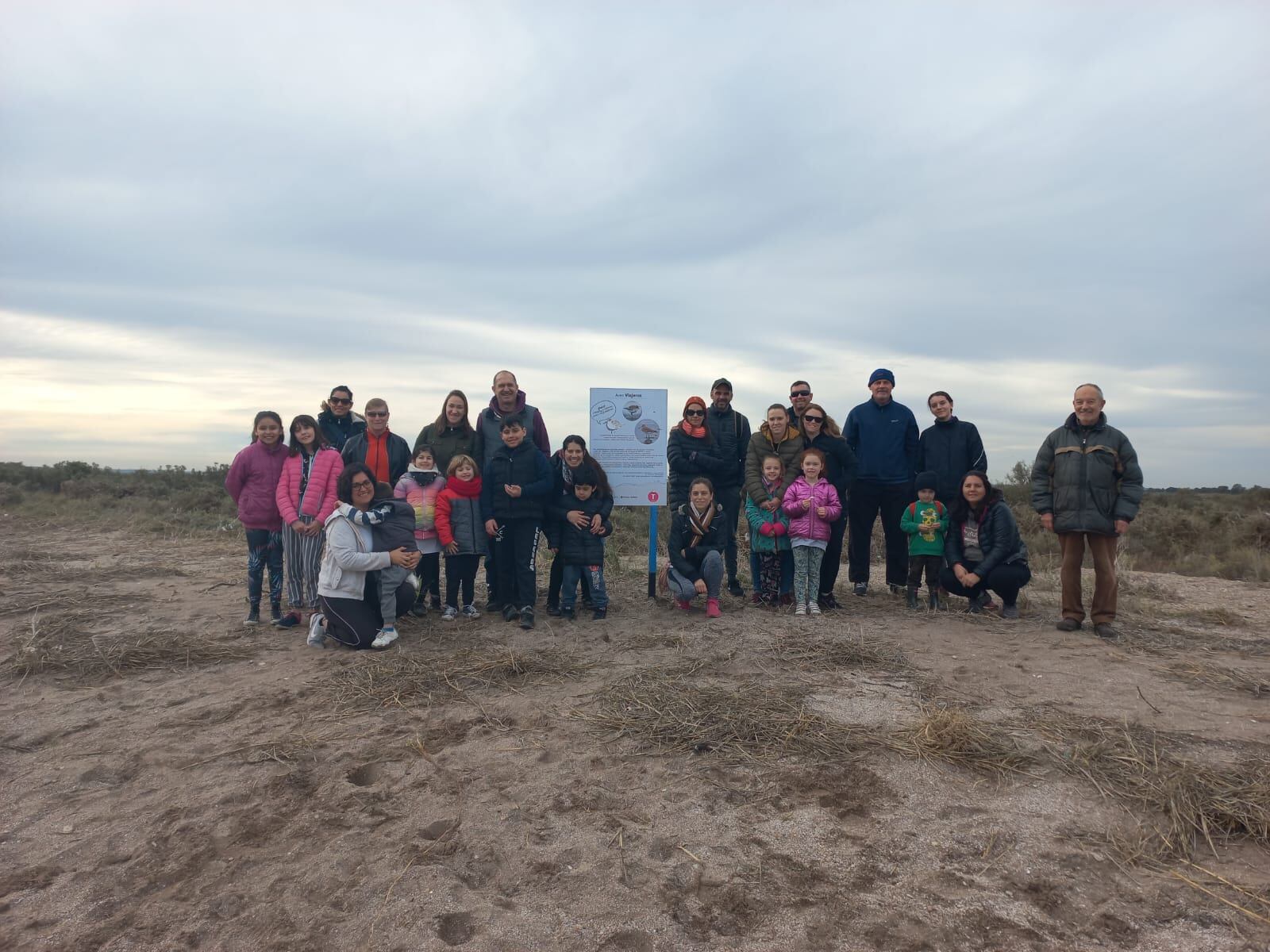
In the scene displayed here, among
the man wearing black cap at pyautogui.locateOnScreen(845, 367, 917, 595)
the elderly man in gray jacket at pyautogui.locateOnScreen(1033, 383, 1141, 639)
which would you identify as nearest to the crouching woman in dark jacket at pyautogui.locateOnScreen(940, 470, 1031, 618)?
the elderly man in gray jacket at pyautogui.locateOnScreen(1033, 383, 1141, 639)

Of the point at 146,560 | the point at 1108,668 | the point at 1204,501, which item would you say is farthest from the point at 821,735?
the point at 1204,501

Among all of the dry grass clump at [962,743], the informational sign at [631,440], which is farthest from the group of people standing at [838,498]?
Result: the dry grass clump at [962,743]

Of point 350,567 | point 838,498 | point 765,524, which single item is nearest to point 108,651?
point 350,567

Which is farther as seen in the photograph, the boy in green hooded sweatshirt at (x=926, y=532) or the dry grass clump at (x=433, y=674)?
the boy in green hooded sweatshirt at (x=926, y=532)

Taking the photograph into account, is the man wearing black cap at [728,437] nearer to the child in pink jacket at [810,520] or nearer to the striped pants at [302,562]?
the child in pink jacket at [810,520]

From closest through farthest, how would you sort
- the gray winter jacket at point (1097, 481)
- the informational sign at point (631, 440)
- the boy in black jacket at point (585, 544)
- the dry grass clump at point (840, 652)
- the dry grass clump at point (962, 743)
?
the dry grass clump at point (962, 743) → the dry grass clump at point (840, 652) → the gray winter jacket at point (1097, 481) → the boy in black jacket at point (585, 544) → the informational sign at point (631, 440)

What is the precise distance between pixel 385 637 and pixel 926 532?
500cm

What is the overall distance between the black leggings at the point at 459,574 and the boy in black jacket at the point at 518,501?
1.15 ft

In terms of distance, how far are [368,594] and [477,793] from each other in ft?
10.6

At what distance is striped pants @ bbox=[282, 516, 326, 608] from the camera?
6680mm

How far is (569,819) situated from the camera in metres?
3.24

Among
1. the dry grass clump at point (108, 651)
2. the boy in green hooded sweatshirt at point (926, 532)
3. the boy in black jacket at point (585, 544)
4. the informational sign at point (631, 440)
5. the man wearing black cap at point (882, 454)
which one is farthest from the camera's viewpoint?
the informational sign at point (631, 440)

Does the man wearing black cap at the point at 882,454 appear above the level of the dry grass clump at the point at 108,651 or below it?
above

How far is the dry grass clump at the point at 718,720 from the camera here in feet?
12.8
